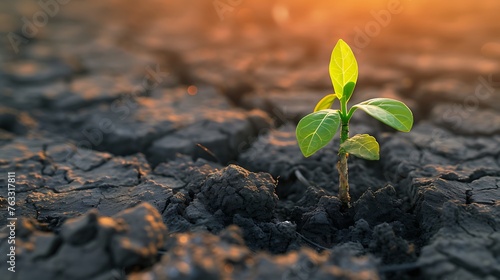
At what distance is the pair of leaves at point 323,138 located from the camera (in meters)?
2.03

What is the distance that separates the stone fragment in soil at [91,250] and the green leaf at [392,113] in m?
1.02

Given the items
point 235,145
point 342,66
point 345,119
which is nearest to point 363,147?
point 345,119

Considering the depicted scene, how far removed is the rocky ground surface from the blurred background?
0.02 metres

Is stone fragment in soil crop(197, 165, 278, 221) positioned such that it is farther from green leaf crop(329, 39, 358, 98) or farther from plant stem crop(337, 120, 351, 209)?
green leaf crop(329, 39, 358, 98)

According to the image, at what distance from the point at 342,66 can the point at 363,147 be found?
39cm

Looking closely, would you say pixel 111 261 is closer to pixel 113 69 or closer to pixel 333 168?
pixel 333 168

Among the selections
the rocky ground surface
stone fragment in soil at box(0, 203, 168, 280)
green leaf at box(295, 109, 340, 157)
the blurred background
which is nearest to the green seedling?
green leaf at box(295, 109, 340, 157)

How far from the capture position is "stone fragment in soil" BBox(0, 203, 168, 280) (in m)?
1.68

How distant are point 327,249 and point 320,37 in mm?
3285

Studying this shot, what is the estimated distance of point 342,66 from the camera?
7.11ft

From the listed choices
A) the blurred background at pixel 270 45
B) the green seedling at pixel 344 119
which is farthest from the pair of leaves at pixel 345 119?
the blurred background at pixel 270 45

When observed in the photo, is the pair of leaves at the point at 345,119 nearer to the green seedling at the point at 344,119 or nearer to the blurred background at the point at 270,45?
the green seedling at the point at 344,119

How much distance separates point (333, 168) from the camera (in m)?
2.91

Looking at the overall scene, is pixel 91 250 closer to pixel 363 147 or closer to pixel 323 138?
pixel 323 138
